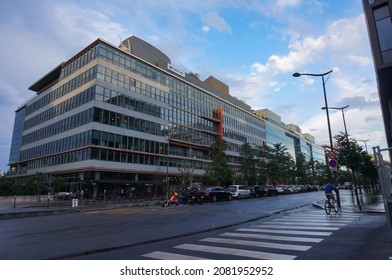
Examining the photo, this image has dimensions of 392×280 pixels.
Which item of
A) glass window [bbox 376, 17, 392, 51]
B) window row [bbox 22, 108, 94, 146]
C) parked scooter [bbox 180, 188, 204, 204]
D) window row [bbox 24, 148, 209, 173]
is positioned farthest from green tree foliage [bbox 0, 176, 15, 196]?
glass window [bbox 376, 17, 392, 51]

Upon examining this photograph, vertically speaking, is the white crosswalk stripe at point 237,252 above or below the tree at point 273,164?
below

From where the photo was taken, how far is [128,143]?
167 ft

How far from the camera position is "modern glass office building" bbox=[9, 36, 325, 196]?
47.3 m

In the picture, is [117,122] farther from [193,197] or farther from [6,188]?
[193,197]

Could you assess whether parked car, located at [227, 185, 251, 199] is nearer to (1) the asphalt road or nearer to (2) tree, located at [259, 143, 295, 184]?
(1) the asphalt road

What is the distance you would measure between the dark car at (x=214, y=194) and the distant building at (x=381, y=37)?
723 inches

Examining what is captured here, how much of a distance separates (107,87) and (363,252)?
4730cm

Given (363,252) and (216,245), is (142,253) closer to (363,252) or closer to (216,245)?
(216,245)

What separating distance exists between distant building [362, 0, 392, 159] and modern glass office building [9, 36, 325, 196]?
33.2 m

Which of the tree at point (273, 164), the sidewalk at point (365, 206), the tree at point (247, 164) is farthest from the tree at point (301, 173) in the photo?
the sidewalk at point (365, 206)

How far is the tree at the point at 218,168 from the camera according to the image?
58.2m

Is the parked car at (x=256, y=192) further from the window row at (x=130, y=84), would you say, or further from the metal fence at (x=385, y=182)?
the metal fence at (x=385, y=182)

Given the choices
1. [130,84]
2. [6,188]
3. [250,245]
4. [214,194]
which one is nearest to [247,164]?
[130,84]

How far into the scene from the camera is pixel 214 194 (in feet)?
106
